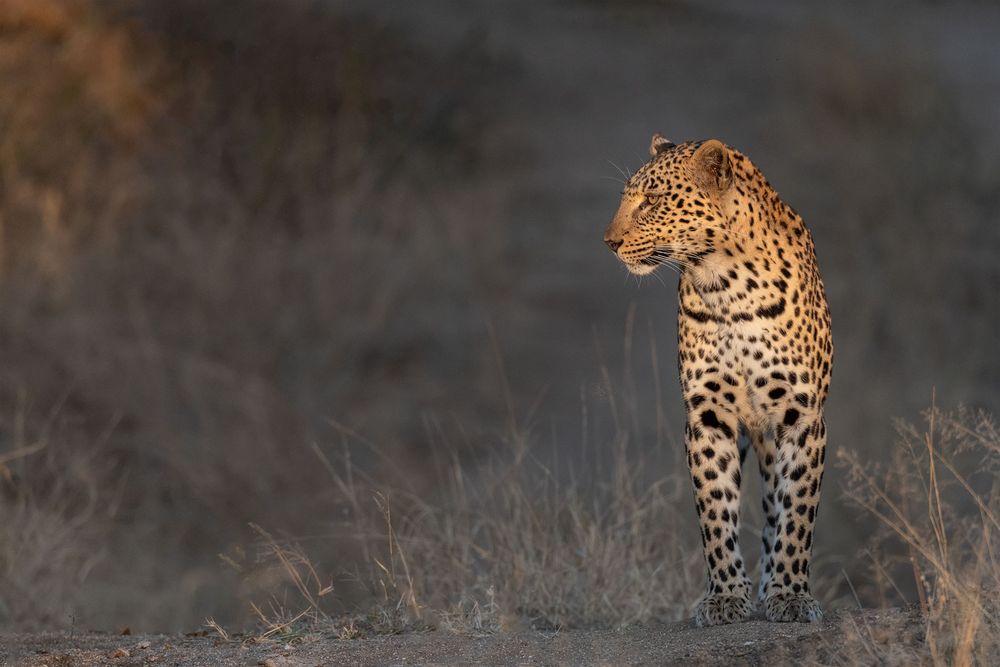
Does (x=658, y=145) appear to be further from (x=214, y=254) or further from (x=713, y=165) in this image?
(x=214, y=254)

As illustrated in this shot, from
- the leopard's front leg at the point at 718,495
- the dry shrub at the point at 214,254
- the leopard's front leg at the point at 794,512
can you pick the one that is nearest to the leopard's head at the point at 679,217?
the leopard's front leg at the point at 718,495

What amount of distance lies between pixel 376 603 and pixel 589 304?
1134cm

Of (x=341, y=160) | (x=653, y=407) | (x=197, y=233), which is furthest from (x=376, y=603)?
(x=341, y=160)

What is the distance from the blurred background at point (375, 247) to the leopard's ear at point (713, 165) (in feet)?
20.6

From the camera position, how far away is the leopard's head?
6934 mm

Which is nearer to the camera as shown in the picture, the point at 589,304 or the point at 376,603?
the point at 376,603

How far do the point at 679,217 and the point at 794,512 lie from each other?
1.27 m

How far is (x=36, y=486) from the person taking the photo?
1386cm

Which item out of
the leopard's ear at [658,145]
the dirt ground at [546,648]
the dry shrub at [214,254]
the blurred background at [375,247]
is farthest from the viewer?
the dry shrub at [214,254]

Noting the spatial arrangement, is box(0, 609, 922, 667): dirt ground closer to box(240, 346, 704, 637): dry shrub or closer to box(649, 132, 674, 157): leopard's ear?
box(240, 346, 704, 637): dry shrub

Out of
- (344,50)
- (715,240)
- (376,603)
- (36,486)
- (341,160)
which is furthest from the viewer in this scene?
(344,50)

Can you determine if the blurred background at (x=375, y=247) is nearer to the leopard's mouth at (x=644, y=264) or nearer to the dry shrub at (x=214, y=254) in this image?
the dry shrub at (x=214, y=254)

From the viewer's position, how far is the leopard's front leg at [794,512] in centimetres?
677

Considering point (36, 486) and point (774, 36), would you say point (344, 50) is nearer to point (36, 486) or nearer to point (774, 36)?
point (774, 36)
